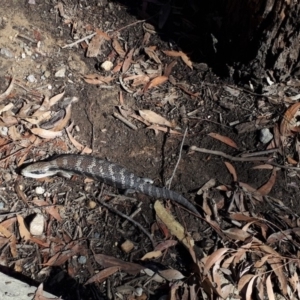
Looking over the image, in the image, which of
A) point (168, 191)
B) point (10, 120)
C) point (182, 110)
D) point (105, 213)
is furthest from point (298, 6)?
point (10, 120)

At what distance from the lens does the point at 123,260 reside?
456 centimetres

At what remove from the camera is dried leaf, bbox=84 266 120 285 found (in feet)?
14.6

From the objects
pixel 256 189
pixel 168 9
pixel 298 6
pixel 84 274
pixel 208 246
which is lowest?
pixel 84 274

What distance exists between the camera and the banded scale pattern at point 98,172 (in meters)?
4.86

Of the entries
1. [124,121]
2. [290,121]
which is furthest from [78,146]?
[290,121]

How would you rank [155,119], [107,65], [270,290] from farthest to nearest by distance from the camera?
[107,65], [155,119], [270,290]

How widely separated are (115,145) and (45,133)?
69 centimetres

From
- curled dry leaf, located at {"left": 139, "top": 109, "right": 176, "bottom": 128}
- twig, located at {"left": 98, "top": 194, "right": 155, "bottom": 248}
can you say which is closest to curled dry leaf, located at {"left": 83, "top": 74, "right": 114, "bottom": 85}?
curled dry leaf, located at {"left": 139, "top": 109, "right": 176, "bottom": 128}

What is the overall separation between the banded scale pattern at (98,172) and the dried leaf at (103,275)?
30.4 inches

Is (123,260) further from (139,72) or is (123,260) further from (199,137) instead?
(139,72)

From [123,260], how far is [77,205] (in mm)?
678

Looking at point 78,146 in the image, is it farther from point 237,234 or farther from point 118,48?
point 237,234

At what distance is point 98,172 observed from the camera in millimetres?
4977

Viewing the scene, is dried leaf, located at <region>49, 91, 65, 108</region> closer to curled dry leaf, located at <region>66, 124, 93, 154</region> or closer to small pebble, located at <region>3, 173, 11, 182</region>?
curled dry leaf, located at <region>66, 124, 93, 154</region>
